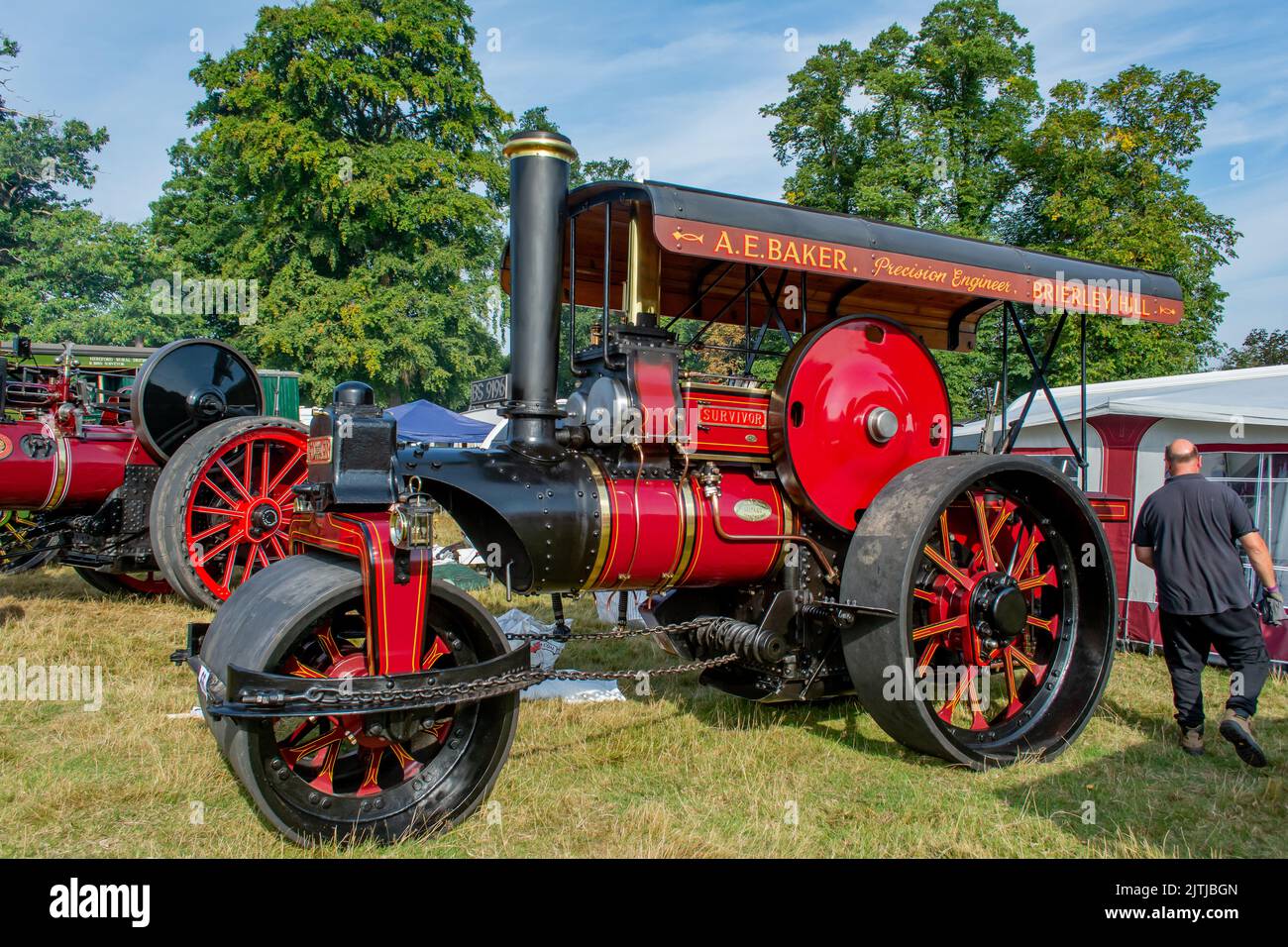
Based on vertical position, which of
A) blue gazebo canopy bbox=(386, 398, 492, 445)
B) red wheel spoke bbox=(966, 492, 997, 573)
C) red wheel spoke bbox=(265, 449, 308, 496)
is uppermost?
blue gazebo canopy bbox=(386, 398, 492, 445)

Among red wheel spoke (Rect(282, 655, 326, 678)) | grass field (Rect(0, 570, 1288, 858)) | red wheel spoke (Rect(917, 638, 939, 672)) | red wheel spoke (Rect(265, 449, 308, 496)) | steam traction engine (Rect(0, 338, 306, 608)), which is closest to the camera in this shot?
red wheel spoke (Rect(282, 655, 326, 678))

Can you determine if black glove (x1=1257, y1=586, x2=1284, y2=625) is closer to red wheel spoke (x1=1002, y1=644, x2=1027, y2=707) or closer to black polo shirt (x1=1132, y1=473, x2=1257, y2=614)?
black polo shirt (x1=1132, y1=473, x2=1257, y2=614)

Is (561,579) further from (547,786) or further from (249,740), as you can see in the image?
(249,740)

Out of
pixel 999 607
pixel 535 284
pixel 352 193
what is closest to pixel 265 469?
pixel 535 284

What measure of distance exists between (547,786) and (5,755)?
2343mm

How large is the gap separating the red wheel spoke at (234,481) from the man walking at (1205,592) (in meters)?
5.58

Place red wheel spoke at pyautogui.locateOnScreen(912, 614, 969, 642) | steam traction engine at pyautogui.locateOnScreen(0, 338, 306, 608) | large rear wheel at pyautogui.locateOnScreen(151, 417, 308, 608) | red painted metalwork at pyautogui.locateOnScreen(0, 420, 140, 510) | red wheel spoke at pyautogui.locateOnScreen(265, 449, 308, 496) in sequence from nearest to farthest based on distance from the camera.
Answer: red wheel spoke at pyautogui.locateOnScreen(912, 614, 969, 642) < large rear wheel at pyautogui.locateOnScreen(151, 417, 308, 608) < steam traction engine at pyautogui.locateOnScreen(0, 338, 306, 608) < red wheel spoke at pyautogui.locateOnScreen(265, 449, 308, 496) < red painted metalwork at pyautogui.locateOnScreen(0, 420, 140, 510)

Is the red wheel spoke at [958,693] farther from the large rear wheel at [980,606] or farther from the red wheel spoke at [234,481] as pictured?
the red wheel spoke at [234,481]

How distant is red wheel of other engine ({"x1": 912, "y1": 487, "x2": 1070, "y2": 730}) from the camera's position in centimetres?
417

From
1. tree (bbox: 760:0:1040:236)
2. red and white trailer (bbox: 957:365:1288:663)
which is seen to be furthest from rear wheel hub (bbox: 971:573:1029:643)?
tree (bbox: 760:0:1040:236)

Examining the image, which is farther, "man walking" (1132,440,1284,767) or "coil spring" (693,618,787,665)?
"man walking" (1132,440,1284,767)

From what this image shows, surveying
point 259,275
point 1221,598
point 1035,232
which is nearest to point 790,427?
point 1221,598

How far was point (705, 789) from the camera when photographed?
3.72m

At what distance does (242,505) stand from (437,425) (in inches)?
370
